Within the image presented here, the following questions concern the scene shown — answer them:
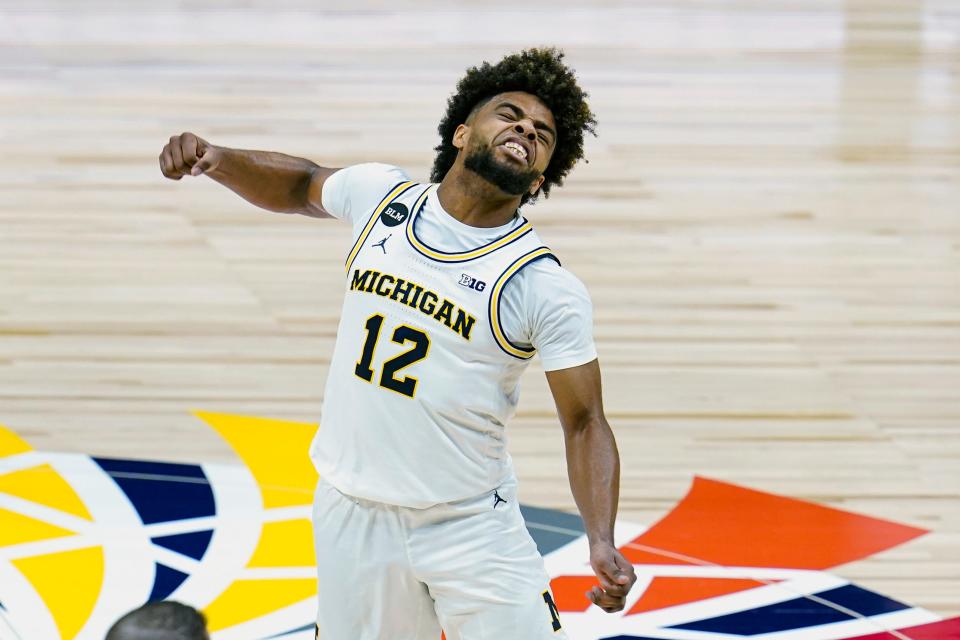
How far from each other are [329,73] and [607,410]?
4253 mm

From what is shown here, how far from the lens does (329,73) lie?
29.9ft

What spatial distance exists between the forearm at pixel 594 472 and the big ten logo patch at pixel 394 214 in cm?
60

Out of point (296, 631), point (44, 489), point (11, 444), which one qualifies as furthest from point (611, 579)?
point (11, 444)

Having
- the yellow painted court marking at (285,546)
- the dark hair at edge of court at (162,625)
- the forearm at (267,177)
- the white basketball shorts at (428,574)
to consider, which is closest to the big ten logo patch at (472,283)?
the white basketball shorts at (428,574)

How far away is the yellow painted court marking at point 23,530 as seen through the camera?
4609mm

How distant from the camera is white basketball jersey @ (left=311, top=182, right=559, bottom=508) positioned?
9.90ft

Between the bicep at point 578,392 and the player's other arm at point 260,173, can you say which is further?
the player's other arm at point 260,173

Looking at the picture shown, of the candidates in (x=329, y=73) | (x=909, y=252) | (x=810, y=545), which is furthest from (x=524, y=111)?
(x=329, y=73)

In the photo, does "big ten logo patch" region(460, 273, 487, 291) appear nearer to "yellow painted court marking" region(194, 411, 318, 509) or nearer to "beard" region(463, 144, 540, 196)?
"beard" region(463, 144, 540, 196)

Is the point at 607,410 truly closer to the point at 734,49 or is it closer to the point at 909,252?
the point at 909,252

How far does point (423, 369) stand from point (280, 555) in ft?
5.75

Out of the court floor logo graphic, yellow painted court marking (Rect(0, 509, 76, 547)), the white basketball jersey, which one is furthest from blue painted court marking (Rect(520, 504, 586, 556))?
the white basketball jersey

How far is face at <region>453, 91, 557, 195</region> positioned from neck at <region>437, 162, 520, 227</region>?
0.03m

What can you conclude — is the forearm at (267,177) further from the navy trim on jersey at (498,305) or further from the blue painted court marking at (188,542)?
the blue painted court marking at (188,542)
